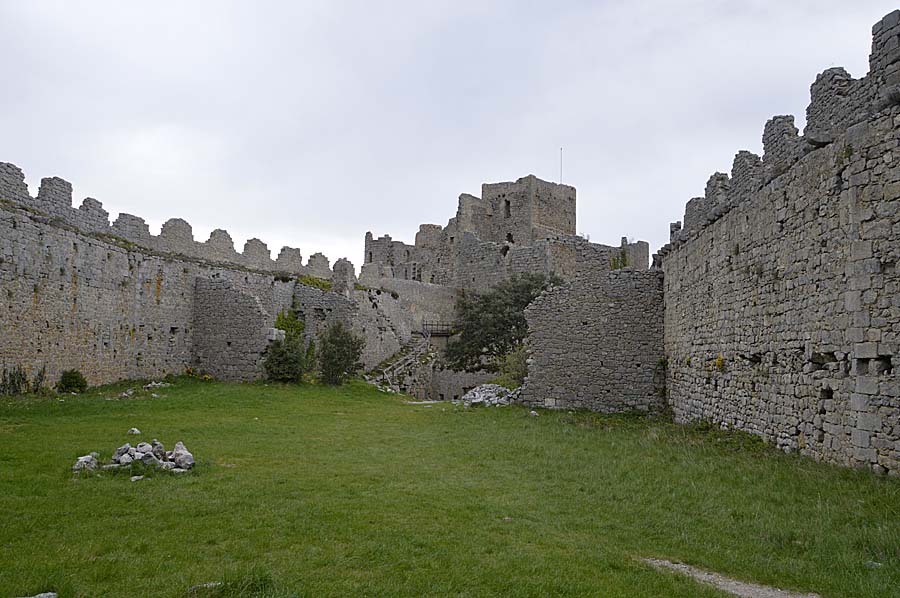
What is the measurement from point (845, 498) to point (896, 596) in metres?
2.69

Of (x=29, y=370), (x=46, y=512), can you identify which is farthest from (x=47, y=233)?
(x=46, y=512)

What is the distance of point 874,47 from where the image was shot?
29.8 ft

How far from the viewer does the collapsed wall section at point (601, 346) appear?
57.8ft

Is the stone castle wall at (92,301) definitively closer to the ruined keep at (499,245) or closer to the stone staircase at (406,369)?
the stone staircase at (406,369)

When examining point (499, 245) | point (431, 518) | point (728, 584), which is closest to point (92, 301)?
point (431, 518)

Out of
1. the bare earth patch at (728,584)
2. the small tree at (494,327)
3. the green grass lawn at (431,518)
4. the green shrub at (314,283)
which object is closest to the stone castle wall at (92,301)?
the green shrub at (314,283)

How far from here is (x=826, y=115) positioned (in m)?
10.1

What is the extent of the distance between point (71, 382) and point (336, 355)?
761 centimetres

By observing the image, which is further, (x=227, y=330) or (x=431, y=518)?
(x=227, y=330)

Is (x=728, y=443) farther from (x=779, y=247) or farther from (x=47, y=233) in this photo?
(x=47, y=233)

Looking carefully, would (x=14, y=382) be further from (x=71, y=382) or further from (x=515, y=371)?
(x=515, y=371)

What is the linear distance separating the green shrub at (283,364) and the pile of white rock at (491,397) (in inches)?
216

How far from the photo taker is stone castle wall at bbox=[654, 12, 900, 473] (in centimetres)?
837

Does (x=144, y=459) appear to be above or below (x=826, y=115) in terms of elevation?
below
